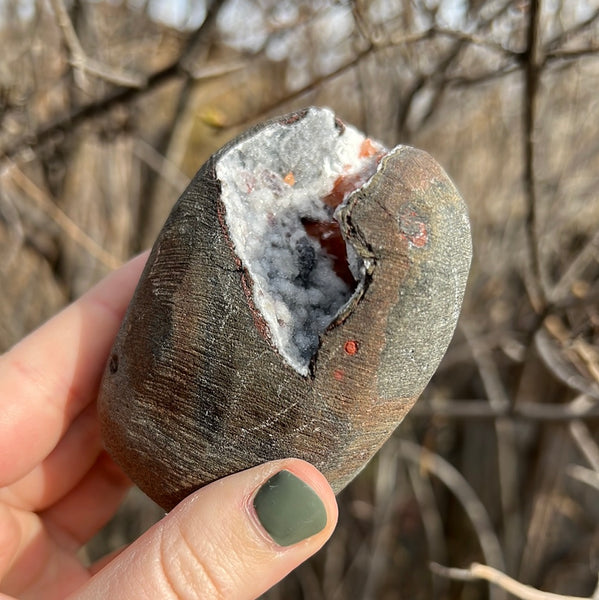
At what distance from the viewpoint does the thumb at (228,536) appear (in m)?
0.90

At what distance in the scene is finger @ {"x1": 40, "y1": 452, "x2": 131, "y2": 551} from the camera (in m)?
1.51

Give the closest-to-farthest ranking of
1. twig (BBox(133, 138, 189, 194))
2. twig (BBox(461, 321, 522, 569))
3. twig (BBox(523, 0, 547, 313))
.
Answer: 1. twig (BBox(523, 0, 547, 313))
2. twig (BBox(133, 138, 189, 194))
3. twig (BBox(461, 321, 522, 569))

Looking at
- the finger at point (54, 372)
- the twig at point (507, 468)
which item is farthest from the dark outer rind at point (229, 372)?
the twig at point (507, 468)

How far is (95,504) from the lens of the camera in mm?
1570

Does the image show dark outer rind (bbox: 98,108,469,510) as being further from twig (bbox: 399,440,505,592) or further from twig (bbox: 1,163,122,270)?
twig (bbox: 399,440,505,592)

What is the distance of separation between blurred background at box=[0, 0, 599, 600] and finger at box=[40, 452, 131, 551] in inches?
27.1

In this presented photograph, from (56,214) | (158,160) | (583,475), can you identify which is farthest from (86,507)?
(583,475)

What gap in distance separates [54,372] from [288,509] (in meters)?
0.68

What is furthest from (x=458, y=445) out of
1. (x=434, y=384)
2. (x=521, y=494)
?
(x=434, y=384)

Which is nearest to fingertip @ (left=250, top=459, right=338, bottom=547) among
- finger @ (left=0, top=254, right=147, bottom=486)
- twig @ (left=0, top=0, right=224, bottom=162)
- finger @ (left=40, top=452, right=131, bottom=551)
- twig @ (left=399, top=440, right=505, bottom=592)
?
finger @ (left=0, top=254, right=147, bottom=486)

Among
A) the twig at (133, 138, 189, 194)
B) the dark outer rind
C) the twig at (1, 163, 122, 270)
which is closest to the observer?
the dark outer rind

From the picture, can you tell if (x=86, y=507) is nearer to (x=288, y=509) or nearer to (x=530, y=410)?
(x=288, y=509)

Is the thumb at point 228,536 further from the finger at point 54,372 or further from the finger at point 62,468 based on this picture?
the finger at point 62,468

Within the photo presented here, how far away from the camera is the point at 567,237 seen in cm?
232
